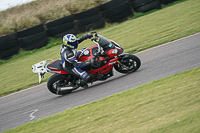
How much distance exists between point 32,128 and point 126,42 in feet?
22.8

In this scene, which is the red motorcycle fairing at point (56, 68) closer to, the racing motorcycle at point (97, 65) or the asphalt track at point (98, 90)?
the racing motorcycle at point (97, 65)

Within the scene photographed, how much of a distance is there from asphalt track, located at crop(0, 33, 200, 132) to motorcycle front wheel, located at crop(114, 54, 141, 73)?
0.56ft

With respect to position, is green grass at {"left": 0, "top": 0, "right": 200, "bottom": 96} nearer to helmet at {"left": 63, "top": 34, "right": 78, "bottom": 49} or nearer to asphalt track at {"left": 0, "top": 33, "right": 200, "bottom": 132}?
asphalt track at {"left": 0, "top": 33, "right": 200, "bottom": 132}

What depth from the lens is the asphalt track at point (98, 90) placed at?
6.89 meters

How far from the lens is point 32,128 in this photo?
5836 millimetres

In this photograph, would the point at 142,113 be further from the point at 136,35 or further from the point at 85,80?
the point at 136,35

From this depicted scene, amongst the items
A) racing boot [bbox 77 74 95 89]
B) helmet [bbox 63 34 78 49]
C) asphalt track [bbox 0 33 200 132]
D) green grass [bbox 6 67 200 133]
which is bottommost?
green grass [bbox 6 67 200 133]

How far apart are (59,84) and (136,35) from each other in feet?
18.4

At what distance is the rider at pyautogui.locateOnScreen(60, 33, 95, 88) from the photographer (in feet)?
23.7

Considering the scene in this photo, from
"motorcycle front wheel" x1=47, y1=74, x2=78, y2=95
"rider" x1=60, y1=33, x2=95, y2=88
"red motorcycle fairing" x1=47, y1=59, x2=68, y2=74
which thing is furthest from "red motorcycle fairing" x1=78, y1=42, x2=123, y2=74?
"motorcycle front wheel" x1=47, y1=74, x2=78, y2=95

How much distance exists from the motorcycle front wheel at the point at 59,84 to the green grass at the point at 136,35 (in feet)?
7.59

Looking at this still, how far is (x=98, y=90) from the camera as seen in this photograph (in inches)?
291

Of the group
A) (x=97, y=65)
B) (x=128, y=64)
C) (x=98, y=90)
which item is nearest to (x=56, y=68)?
(x=97, y=65)

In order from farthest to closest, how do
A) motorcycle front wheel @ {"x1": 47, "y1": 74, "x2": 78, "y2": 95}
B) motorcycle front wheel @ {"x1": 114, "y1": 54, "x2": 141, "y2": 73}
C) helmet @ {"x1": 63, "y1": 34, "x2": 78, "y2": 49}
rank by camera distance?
motorcycle front wheel @ {"x1": 47, "y1": 74, "x2": 78, "y2": 95} < motorcycle front wheel @ {"x1": 114, "y1": 54, "x2": 141, "y2": 73} < helmet @ {"x1": 63, "y1": 34, "x2": 78, "y2": 49}
